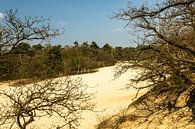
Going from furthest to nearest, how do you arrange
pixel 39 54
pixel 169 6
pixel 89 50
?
1. pixel 89 50
2. pixel 169 6
3. pixel 39 54

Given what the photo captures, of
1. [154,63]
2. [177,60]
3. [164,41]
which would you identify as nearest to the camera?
[177,60]

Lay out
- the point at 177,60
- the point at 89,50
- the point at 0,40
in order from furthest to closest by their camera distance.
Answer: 1. the point at 89,50
2. the point at 177,60
3. the point at 0,40

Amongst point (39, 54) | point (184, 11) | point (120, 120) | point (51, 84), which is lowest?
point (120, 120)

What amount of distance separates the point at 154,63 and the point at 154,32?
1.67 meters

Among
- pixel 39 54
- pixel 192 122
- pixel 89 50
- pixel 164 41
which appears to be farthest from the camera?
pixel 89 50

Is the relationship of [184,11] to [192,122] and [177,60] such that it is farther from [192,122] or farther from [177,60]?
[192,122]

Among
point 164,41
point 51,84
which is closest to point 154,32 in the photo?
point 164,41

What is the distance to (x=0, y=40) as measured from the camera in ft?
34.6

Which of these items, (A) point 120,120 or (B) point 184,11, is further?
(A) point 120,120

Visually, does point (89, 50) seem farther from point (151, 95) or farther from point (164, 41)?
point (164, 41)

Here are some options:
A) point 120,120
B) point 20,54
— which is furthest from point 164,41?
point 120,120

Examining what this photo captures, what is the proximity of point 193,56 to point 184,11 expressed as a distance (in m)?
1.67

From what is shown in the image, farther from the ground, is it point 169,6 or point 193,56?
point 169,6

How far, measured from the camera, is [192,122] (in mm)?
16672
